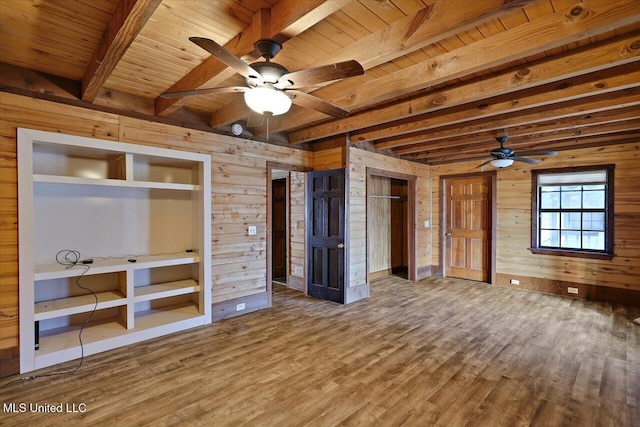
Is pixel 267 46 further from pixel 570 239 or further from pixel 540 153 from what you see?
pixel 570 239

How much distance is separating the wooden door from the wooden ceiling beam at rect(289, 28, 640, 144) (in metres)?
3.12

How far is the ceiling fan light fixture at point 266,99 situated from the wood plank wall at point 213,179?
2085mm

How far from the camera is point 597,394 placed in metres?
2.49

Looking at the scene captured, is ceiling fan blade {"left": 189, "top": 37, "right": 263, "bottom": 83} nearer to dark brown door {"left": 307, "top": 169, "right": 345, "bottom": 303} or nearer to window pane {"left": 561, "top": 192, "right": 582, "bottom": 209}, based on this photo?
dark brown door {"left": 307, "top": 169, "right": 345, "bottom": 303}

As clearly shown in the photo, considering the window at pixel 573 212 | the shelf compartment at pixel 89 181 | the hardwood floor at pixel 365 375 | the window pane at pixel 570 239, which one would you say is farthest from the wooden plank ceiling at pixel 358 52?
the hardwood floor at pixel 365 375

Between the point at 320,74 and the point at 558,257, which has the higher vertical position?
the point at 320,74

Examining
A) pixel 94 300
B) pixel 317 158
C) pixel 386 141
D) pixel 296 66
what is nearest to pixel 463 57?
pixel 296 66

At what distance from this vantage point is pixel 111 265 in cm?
316

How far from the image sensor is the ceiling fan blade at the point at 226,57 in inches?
61.9

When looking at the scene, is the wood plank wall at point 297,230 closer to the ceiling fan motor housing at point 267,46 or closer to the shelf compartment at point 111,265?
the shelf compartment at point 111,265

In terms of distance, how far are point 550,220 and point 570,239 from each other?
44 centimetres

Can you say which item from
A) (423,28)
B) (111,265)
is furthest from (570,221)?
(111,265)

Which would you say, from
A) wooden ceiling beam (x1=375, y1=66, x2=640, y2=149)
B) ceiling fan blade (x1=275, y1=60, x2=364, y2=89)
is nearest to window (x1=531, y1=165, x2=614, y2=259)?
wooden ceiling beam (x1=375, y1=66, x2=640, y2=149)

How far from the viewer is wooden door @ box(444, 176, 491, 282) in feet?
20.8
